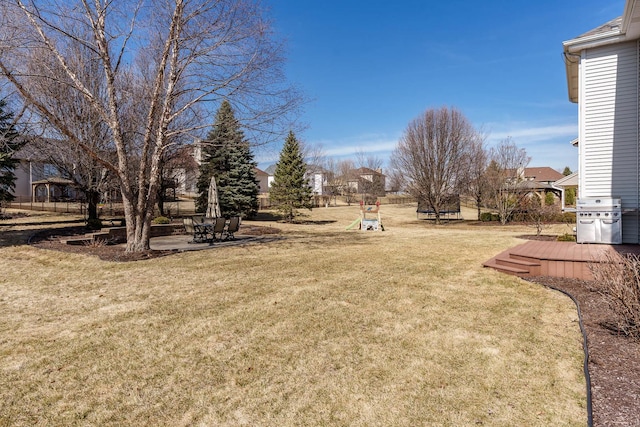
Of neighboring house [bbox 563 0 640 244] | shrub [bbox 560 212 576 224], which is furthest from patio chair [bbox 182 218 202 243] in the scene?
shrub [bbox 560 212 576 224]

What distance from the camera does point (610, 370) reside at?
11.1ft

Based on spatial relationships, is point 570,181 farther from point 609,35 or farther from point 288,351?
point 288,351

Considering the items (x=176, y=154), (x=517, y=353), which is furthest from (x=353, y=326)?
(x=176, y=154)

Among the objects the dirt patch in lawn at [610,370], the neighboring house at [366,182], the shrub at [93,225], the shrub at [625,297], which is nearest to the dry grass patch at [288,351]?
the dirt patch in lawn at [610,370]

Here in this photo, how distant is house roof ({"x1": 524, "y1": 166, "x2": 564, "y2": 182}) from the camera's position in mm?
57656

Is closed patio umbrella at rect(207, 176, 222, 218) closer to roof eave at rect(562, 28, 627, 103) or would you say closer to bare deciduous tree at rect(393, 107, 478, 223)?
roof eave at rect(562, 28, 627, 103)

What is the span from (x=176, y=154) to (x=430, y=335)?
20.5 meters

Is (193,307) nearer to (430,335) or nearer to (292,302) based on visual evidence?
(292,302)

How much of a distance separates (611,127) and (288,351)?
9.99 metres

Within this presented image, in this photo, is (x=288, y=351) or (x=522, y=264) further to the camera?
(x=522, y=264)

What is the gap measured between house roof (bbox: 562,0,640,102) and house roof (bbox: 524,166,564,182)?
2110 inches

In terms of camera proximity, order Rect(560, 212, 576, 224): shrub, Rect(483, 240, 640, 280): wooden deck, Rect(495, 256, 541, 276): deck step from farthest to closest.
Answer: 1. Rect(560, 212, 576, 224): shrub
2. Rect(495, 256, 541, 276): deck step
3. Rect(483, 240, 640, 280): wooden deck

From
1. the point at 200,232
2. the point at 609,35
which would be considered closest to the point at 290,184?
the point at 200,232

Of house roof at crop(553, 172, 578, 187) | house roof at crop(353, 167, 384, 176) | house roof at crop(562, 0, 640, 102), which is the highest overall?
house roof at crop(353, 167, 384, 176)
